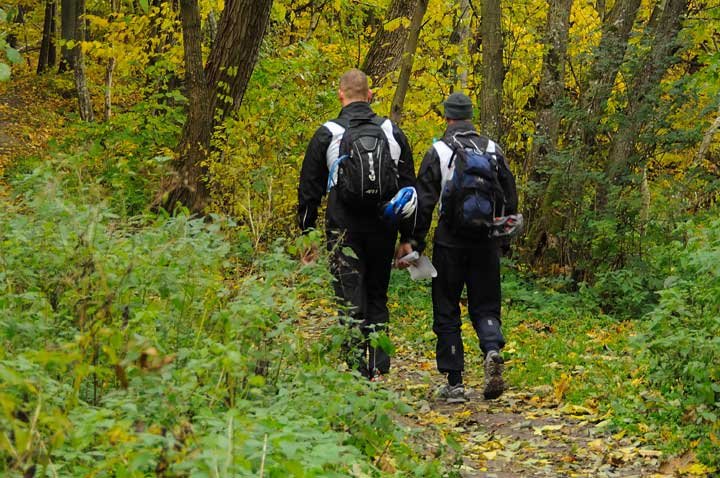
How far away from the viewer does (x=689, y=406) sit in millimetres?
6047

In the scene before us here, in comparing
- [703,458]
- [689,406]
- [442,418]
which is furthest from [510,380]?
[703,458]

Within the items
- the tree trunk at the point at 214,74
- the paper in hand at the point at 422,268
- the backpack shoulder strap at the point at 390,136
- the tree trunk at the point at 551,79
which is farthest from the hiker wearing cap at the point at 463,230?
the tree trunk at the point at 214,74

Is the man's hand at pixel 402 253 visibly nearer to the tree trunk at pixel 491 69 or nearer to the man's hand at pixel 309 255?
the man's hand at pixel 309 255

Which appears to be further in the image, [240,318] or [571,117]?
[571,117]

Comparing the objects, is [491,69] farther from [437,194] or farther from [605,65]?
[437,194]

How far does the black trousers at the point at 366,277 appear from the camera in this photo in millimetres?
6988

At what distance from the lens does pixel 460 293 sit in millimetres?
7570

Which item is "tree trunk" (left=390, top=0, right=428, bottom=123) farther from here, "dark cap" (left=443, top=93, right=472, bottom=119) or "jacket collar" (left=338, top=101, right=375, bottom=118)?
"jacket collar" (left=338, top=101, right=375, bottom=118)

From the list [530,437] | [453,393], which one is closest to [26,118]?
[453,393]

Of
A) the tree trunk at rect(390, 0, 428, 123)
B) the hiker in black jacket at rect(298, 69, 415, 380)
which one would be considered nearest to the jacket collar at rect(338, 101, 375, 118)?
the hiker in black jacket at rect(298, 69, 415, 380)

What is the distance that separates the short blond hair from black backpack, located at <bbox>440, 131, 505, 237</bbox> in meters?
0.83

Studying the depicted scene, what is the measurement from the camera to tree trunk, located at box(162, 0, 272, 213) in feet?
40.7

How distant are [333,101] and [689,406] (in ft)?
25.9

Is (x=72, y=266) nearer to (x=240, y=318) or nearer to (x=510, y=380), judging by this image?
(x=240, y=318)
